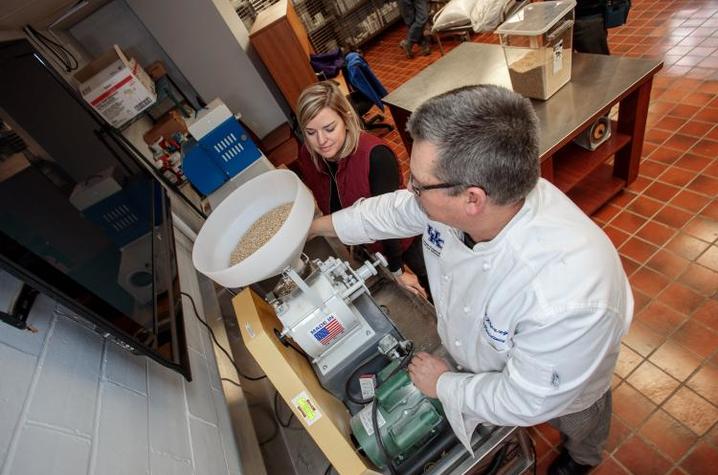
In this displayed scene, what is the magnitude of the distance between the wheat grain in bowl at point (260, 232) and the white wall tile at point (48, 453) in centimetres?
58

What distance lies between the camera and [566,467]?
1.52 meters

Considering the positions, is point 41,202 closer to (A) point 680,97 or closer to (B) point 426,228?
(B) point 426,228

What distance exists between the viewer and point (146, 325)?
1.01m

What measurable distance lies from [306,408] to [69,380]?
56 centimetres

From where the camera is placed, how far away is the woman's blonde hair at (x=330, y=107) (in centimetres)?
157

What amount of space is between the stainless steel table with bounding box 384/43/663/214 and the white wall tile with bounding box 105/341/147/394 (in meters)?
1.88

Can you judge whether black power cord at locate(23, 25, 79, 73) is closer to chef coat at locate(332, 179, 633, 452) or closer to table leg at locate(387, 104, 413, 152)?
table leg at locate(387, 104, 413, 152)

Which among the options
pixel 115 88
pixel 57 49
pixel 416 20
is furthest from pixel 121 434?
pixel 416 20

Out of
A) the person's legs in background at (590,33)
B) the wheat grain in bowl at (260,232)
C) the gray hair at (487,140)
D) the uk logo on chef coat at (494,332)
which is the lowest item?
the person's legs in background at (590,33)

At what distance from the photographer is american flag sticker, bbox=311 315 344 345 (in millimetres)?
1090

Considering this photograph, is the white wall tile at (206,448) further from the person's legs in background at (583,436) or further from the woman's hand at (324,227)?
the person's legs in background at (583,436)

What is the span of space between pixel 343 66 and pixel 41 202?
3152mm

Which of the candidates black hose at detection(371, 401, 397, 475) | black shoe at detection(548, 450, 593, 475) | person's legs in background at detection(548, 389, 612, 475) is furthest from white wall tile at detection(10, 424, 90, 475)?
black shoe at detection(548, 450, 593, 475)

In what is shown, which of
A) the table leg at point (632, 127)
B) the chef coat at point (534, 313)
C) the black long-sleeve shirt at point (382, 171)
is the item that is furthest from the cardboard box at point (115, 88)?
the table leg at point (632, 127)
